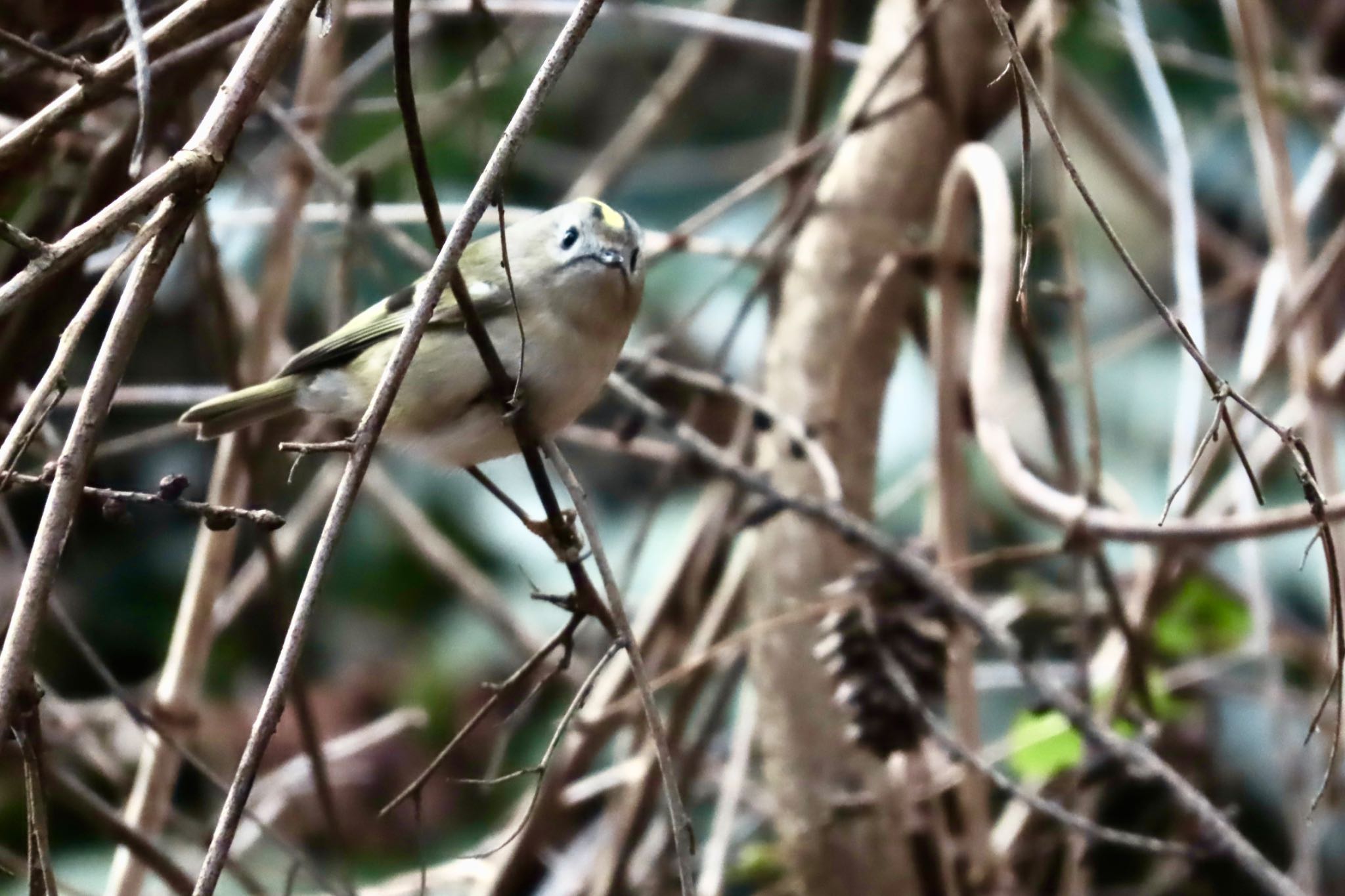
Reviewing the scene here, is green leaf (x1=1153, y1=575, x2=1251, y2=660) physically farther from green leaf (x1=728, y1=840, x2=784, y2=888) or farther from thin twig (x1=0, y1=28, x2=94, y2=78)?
thin twig (x1=0, y1=28, x2=94, y2=78)

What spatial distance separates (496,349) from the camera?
5.81ft

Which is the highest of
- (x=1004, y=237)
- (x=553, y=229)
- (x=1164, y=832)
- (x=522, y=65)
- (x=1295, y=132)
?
(x=522, y=65)

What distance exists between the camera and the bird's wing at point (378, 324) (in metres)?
1.85

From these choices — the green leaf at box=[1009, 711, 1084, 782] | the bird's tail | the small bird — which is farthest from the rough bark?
the bird's tail

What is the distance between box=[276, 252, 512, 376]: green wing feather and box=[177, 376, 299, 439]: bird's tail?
0.02m

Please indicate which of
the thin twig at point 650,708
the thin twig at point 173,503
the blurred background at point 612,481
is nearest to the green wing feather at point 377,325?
the blurred background at point 612,481

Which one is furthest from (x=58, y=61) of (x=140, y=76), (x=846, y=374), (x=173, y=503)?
(x=846, y=374)

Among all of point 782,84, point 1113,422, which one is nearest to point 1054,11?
point 1113,422

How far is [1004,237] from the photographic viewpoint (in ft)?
5.66

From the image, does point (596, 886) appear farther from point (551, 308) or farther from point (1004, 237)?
point (1004, 237)

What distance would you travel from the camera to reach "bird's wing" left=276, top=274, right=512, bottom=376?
1.85 m

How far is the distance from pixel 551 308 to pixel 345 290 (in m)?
0.61

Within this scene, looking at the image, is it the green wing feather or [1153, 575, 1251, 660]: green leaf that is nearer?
the green wing feather

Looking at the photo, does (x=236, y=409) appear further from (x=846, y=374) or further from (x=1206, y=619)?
(x=1206, y=619)
